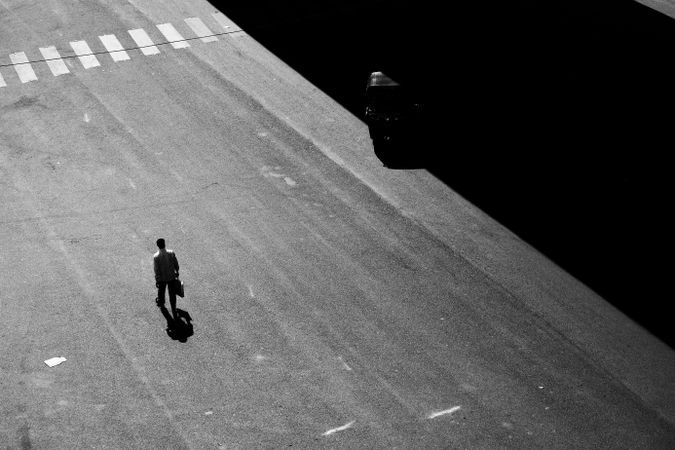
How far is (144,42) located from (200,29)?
2101mm

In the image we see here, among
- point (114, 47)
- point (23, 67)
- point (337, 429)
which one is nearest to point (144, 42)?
point (114, 47)

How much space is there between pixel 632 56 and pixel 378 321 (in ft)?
55.7

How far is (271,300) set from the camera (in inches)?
741

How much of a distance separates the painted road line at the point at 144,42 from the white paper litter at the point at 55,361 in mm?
15251

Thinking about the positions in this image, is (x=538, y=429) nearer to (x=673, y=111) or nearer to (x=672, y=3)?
(x=673, y=111)

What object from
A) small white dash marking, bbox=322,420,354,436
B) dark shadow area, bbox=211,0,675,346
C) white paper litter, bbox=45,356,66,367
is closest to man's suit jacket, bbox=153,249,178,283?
white paper litter, bbox=45,356,66,367

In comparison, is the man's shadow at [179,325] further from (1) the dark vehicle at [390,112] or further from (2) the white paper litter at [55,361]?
(1) the dark vehicle at [390,112]

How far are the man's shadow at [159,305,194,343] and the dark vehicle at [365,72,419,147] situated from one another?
8809 mm

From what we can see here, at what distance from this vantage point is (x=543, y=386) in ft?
54.9

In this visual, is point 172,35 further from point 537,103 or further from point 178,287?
point 178,287

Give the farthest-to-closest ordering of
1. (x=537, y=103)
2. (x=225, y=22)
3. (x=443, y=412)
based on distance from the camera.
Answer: (x=225, y=22), (x=537, y=103), (x=443, y=412)

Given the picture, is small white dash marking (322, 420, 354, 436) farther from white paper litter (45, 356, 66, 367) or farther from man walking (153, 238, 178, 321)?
white paper litter (45, 356, 66, 367)

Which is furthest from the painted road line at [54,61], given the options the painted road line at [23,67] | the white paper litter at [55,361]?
the white paper litter at [55,361]

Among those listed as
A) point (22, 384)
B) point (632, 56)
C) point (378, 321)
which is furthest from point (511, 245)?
point (632, 56)
